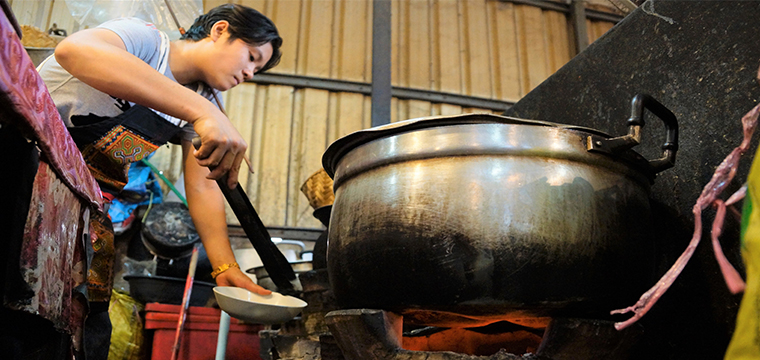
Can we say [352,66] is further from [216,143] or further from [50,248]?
[50,248]

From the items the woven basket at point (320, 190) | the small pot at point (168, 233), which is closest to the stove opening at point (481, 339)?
the woven basket at point (320, 190)

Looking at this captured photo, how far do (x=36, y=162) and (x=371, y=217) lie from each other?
0.55 metres

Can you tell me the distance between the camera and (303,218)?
4.44 meters

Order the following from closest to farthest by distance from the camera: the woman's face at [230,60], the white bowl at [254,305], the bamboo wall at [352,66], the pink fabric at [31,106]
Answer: the pink fabric at [31,106] → the white bowl at [254,305] → the woman's face at [230,60] → the bamboo wall at [352,66]

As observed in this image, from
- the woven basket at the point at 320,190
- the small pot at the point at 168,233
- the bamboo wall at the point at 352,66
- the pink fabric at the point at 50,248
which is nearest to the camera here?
the pink fabric at the point at 50,248

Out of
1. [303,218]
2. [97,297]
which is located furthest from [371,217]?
[303,218]

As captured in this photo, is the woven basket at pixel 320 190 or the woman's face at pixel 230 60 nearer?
the woman's face at pixel 230 60

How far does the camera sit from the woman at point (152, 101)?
1.21 m

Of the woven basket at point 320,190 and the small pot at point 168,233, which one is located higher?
the woven basket at point 320,190

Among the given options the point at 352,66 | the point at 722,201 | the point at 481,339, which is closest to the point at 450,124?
the point at 722,201

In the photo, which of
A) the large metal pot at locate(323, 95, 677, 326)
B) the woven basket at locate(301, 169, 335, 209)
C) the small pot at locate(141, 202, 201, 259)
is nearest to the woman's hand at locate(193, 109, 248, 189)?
the large metal pot at locate(323, 95, 677, 326)

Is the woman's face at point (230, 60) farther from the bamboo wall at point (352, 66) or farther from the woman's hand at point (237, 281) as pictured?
the bamboo wall at point (352, 66)

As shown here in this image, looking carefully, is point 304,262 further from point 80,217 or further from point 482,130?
point 482,130

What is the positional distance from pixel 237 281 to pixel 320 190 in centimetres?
152
